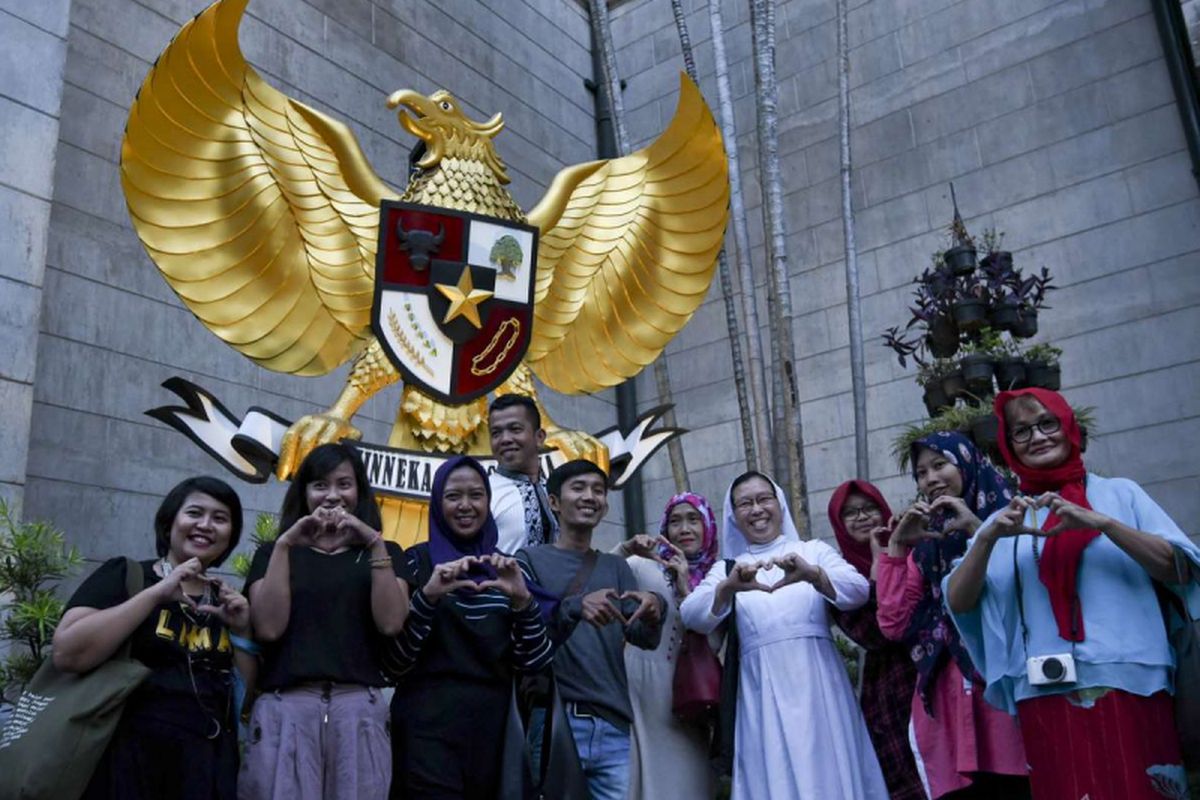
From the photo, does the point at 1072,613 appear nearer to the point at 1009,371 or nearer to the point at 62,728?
the point at 62,728

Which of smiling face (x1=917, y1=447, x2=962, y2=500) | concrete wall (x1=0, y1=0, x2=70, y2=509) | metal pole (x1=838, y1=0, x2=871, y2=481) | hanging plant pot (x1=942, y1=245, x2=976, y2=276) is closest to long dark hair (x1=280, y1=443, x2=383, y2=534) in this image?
smiling face (x1=917, y1=447, x2=962, y2=500)

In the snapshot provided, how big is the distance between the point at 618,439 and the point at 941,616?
2251mm

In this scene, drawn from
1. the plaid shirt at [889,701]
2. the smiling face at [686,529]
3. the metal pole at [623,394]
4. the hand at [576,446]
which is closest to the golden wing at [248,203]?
the hand at [576,446]

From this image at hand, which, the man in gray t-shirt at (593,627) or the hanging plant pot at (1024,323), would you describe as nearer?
the man in gray t-shirt at (593,627)

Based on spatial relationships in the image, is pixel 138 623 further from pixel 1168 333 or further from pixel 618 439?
pixel 1168 333

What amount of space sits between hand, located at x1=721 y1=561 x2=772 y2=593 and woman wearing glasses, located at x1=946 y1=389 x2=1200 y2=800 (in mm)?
426

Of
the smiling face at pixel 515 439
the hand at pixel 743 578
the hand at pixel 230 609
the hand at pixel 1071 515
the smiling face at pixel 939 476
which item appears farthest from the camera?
the smiling face at pixel 515 439

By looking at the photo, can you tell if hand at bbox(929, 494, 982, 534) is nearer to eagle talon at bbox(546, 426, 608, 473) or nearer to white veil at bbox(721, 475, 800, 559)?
white veil at bbox(721, 475, 800, 559)

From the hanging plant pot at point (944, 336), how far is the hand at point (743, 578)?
2944mm

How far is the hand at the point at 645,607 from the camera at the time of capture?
2.28 metres

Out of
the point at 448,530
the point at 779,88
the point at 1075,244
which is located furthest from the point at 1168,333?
the point at 448,530

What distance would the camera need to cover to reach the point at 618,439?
15.0 ft

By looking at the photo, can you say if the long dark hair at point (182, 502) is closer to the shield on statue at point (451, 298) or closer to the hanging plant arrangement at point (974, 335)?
the shield on statue at point (451, 298)

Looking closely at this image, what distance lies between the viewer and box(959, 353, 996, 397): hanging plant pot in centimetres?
462
